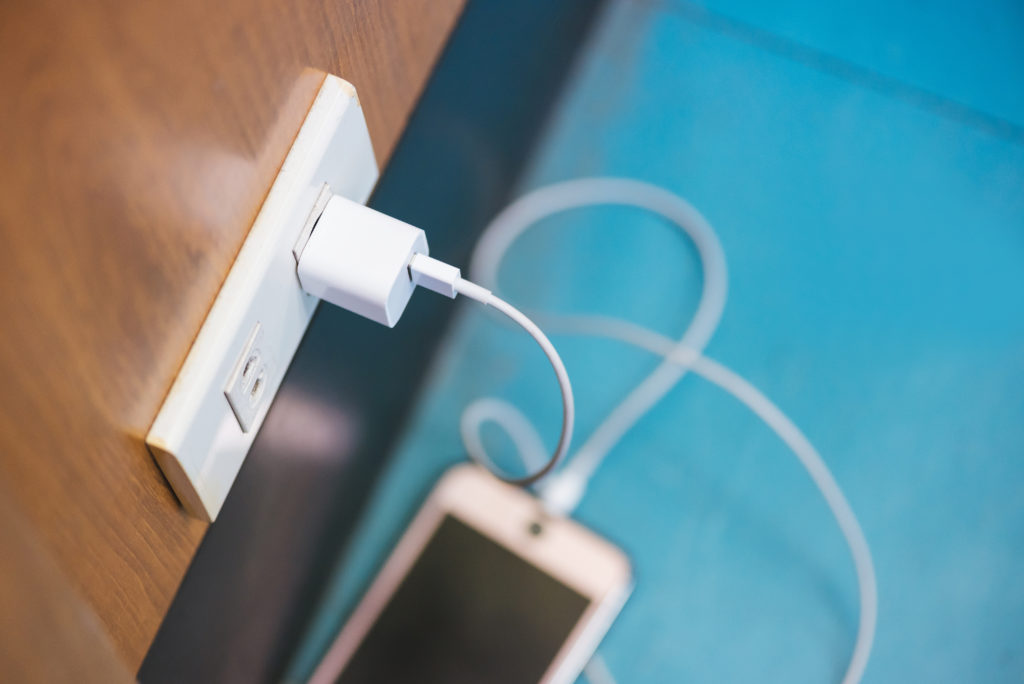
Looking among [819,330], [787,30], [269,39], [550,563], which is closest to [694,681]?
[550,563]

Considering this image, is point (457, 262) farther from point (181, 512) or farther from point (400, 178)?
point (181, 512)

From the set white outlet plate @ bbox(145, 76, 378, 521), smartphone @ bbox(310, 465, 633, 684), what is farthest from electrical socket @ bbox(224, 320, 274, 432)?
smartphone @ bbox(310, 465, 633, 684)

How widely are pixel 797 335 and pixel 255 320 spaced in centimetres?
48

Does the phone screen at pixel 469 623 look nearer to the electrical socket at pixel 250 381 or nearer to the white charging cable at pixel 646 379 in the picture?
the white charging cable at pixel 646 379

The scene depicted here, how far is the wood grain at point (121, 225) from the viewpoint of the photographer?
0.21 metres

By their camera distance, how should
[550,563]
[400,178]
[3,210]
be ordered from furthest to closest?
1. [550,563]
2. [400,178]
3. [3,210]

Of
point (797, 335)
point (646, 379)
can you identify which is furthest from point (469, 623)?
point (797, 335)

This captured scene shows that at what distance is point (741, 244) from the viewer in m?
0.70

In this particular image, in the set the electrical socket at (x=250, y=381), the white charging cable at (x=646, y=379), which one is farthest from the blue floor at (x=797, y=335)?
the electrical socket at (x=250, y=381)

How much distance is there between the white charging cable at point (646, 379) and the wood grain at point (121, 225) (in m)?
0.33

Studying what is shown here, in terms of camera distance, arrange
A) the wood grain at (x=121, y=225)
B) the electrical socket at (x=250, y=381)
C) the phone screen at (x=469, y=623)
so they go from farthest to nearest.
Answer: the phone screen at (x=469, y=623)
the electrical socket at (x=250, y=381)
the wood grain at (x=121, y=225)

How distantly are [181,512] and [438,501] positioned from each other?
0.97 ft

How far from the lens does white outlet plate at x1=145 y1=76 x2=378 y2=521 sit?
0.30 metres

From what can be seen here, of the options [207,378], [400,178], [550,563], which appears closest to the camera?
[207,378]
